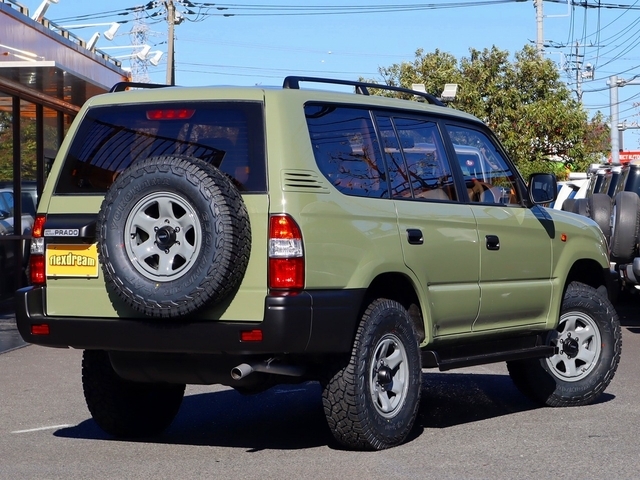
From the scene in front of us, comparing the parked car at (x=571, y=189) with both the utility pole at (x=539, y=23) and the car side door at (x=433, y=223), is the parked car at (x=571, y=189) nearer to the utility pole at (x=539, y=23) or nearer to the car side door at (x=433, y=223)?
the car side door at (x=433, y=223)

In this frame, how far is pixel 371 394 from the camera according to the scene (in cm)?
657

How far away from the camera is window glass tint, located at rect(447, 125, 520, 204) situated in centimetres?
779

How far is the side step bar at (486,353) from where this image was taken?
719 cm

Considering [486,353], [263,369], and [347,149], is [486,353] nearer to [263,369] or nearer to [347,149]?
[347,149]

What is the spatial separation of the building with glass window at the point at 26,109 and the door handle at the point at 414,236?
31.8ft

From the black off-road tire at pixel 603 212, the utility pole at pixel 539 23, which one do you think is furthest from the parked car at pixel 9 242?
the utility pole at pixel 539 23

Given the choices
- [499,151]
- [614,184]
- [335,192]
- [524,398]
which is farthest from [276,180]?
[614,184]

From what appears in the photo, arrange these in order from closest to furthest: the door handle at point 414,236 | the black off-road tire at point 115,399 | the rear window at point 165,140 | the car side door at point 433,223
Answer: the rear window at point 165,140 < the door handle at point 414,236 < the car side door at point 433,223 < the black off-road tire at point 115,399

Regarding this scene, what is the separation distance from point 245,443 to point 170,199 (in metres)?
1.74

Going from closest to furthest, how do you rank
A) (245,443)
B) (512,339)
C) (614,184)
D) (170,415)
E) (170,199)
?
(170,199) → (245,443) → (170,415) → (512,339) → (614,184)

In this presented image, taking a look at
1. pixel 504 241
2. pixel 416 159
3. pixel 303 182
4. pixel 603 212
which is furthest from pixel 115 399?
pixel 603 212

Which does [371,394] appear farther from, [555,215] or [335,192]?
[555,215]

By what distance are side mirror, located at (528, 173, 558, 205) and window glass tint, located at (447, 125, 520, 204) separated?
4.3 inches

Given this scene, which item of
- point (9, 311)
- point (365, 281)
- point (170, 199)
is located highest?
point (170, 199)
